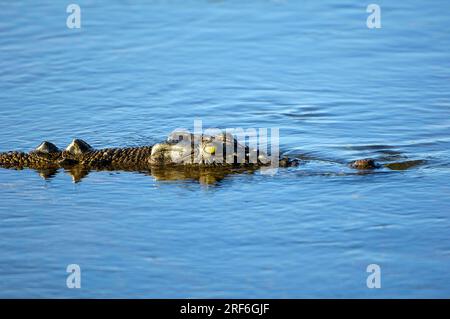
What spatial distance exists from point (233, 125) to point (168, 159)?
143cm

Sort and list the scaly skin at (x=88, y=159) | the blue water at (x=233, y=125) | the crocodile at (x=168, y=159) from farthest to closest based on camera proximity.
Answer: the scaly skin at (x=88, y=159) < the crocodile at (x=168, y=159) < the blue water at (x=233, y=125)

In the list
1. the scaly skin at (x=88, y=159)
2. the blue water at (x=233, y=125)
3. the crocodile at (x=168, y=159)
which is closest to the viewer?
the blue water at (x=233, y=125)

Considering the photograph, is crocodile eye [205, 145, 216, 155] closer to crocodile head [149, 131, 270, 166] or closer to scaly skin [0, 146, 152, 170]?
crocodile head [149, 131, 270, 166]

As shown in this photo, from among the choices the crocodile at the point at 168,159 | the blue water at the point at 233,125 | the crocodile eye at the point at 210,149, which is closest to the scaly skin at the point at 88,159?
the crocodile at the point at 168,159

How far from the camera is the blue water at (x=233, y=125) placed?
28.0 feet

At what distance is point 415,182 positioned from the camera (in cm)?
1038

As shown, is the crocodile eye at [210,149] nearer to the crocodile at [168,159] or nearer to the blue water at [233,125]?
the crocodile at [168,159]

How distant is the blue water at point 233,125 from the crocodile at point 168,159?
0.20 m

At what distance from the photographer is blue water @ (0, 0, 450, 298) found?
8.53 m

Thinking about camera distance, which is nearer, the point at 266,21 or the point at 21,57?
the point at 21,57

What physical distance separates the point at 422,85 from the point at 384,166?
3.18 metres

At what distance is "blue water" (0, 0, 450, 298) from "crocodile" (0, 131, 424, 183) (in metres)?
0.20
